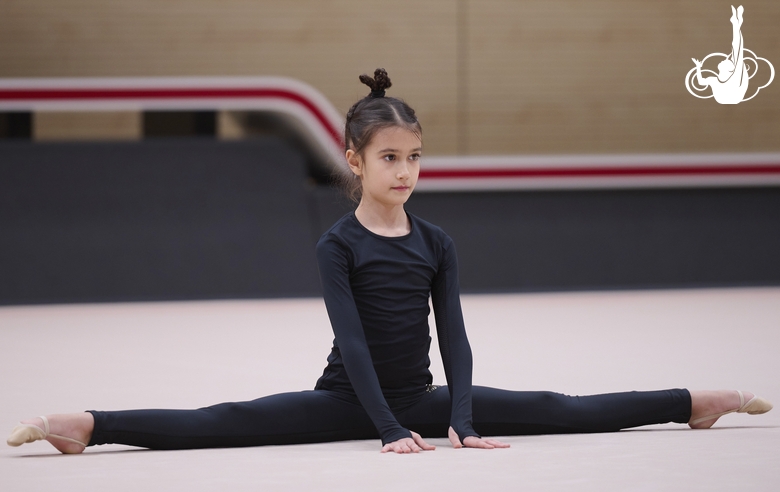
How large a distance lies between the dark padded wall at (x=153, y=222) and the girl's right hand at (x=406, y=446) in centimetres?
452

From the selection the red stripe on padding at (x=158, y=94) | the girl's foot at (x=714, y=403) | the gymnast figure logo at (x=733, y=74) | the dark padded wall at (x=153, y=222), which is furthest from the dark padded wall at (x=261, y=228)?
the girl's foot at (x=714, y=403)

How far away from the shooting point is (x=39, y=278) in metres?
6.43

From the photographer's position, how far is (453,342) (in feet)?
7.84

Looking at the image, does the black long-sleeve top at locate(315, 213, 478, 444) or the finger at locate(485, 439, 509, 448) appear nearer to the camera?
the finger at locate(485, 439, 509, 448)

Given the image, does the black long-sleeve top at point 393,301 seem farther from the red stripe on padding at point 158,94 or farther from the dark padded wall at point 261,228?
the dark padded wall at point 261,228

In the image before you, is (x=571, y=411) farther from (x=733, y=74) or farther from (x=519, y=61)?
(x=733, y=74)

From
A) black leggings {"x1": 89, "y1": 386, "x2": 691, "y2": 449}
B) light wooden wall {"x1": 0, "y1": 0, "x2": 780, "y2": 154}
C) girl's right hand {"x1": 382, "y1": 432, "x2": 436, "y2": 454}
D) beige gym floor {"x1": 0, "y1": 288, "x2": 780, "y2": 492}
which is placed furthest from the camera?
light wooden wall {"x1": 0, "y1": 0, "x2": 780, "y2": 154}

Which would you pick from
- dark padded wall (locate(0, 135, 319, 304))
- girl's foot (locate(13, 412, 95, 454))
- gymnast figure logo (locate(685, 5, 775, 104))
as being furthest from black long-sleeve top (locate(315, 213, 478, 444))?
gymnast figure logo (locate(685, 5, 775, 104))

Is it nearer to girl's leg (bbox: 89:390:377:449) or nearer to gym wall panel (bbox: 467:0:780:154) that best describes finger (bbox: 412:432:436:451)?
girl's leg (bbox: 89:390:377:449)

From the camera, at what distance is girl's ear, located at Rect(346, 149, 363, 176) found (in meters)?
2.47

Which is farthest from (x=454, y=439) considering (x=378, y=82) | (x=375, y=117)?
(x=378, y=82)

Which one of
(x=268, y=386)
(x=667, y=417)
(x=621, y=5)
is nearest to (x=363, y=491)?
(x=667, y=417)

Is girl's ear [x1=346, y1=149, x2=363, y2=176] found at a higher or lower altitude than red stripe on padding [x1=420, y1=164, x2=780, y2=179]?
lower

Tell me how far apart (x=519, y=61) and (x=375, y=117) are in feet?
22.0
